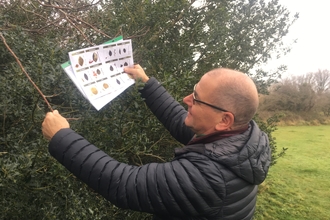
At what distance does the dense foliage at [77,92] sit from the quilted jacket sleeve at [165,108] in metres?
0.11

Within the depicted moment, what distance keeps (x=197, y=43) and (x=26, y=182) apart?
8.12ft

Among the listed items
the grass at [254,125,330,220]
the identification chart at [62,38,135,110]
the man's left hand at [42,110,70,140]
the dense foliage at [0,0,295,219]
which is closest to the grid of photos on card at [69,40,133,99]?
the identification chart at [62,38,135,110]

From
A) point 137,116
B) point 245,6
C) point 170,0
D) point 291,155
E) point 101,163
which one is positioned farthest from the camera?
point 291,155

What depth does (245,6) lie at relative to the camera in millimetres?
6406

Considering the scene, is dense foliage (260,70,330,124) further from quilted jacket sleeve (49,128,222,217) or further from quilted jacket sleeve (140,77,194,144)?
quilted jacket sleeve (49,128,222,217)

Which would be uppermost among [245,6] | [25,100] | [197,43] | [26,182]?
[245,6]

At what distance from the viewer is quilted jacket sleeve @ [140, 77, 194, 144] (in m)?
2.26

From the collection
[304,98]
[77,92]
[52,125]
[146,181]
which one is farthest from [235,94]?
[304,98]

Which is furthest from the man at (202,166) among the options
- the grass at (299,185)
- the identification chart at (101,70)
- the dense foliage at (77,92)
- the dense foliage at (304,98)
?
the dense foliage at (304,98)

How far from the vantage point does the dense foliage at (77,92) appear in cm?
187

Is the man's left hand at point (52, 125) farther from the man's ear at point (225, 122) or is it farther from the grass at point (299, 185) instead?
the grass at point (299, 185)

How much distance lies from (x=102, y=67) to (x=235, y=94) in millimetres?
929

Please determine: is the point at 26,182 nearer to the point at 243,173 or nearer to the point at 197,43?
the point at 243,173

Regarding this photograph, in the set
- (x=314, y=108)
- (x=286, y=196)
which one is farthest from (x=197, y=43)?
(x=314, y=108)
